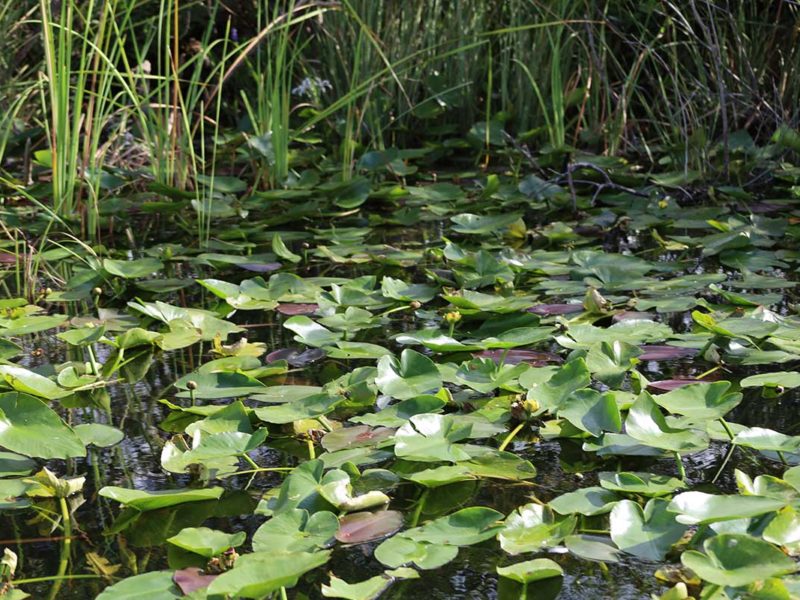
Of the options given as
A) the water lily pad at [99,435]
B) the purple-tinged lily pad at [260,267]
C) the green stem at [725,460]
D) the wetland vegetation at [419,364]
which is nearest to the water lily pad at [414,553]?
the wetland vegetation at [419,364]

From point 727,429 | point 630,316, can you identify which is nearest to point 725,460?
point 727,429

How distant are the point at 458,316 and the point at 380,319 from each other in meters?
0.20

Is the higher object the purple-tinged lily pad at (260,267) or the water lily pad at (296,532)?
the water lily pad at (296,532)

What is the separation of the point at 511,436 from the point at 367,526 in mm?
288

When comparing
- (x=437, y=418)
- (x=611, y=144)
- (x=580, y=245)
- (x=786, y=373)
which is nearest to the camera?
(x=437, y=418)

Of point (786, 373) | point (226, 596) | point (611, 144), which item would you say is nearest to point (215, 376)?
point (226, 596)

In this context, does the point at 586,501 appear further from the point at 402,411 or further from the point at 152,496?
the point at 152,496

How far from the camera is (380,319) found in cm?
183

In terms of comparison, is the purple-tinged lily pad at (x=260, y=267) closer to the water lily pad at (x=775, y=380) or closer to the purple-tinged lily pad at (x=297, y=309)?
the purple-tinged lily pad at (x=297, y=309)

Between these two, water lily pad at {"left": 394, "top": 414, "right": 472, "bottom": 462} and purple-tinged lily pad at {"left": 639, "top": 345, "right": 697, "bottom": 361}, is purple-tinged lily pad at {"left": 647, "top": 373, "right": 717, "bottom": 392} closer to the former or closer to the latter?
purple-tinged lily pad at {"left": 639, "top": 345, "right": 697, "bottom": 361}

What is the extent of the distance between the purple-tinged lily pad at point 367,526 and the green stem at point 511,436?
0.66 feet

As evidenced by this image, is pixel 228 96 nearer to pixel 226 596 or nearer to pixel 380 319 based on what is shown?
pixel 380 319

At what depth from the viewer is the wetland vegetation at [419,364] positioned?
3.35ft

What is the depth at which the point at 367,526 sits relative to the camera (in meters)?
1.08
